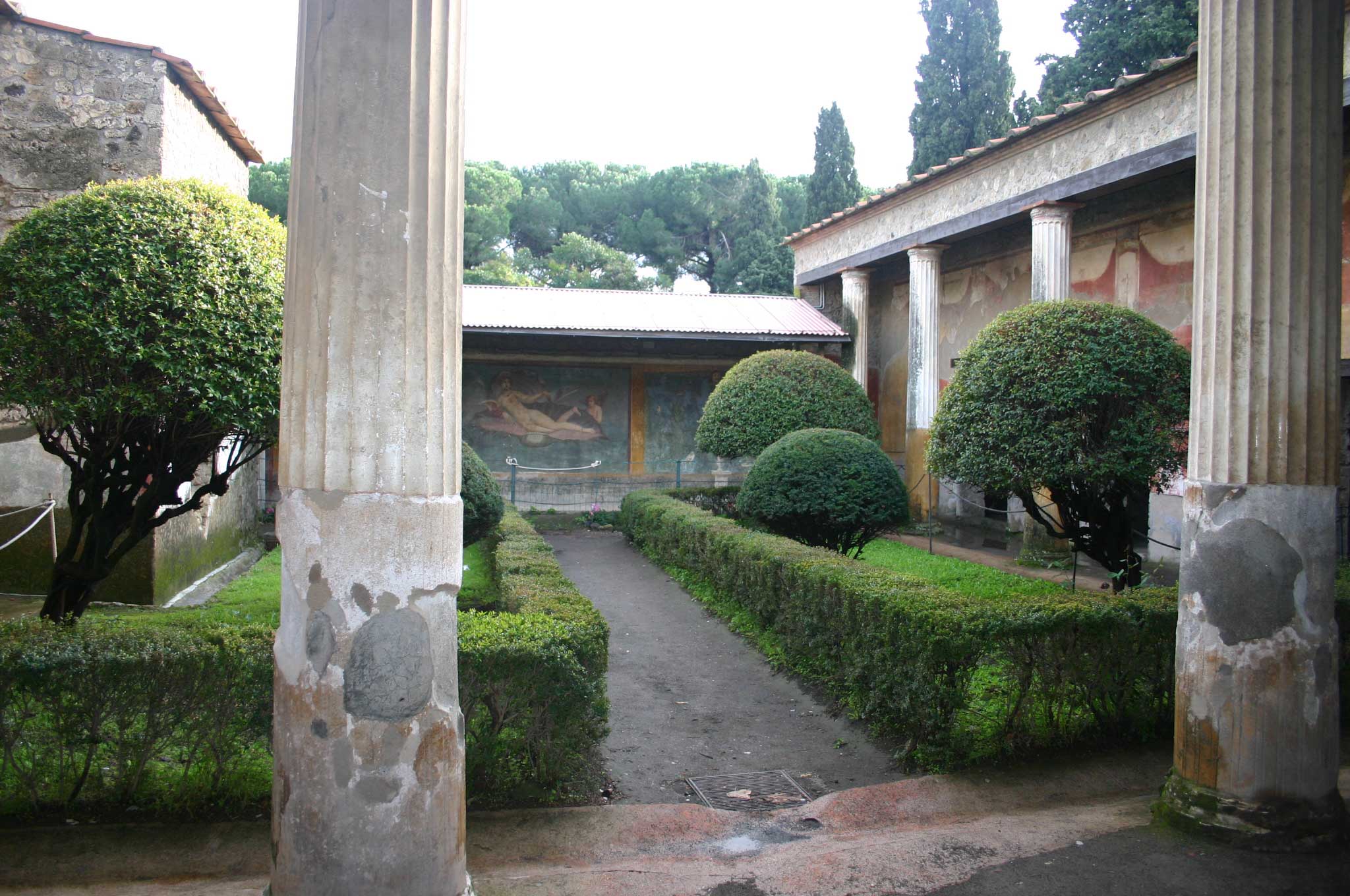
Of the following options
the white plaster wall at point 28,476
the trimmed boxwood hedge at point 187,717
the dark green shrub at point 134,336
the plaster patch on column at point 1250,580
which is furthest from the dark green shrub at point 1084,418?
the white plaster wall at point 28,476

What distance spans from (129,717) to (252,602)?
5495mm

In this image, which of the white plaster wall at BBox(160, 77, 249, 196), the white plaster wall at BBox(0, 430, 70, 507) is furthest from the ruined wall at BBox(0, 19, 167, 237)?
the white plaster wall at BBox(0, 430, 70, 507)

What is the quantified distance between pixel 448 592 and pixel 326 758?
1.87ft

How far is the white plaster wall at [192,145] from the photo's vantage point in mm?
9062

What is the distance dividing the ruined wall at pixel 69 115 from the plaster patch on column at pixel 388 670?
7.99m

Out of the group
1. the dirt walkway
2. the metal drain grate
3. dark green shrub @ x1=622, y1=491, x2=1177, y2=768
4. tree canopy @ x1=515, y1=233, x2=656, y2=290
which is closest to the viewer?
the metal drain grate

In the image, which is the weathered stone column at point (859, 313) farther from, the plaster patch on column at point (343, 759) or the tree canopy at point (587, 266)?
the plaster patch on column at point (343, 759)

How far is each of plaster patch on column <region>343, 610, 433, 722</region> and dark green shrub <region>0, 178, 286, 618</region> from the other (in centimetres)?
275

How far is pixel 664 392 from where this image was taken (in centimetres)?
1977

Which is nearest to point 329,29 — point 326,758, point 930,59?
point 326,758

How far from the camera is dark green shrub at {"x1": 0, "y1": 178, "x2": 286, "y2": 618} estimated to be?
527cm

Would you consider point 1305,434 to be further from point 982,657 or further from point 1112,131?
point 1112,131

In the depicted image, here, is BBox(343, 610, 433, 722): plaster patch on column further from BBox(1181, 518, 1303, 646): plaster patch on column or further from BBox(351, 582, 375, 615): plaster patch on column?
BBox(1181, 518, 1303, 646): plaster patch on column

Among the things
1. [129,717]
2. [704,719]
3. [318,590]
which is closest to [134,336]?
[129,717]
